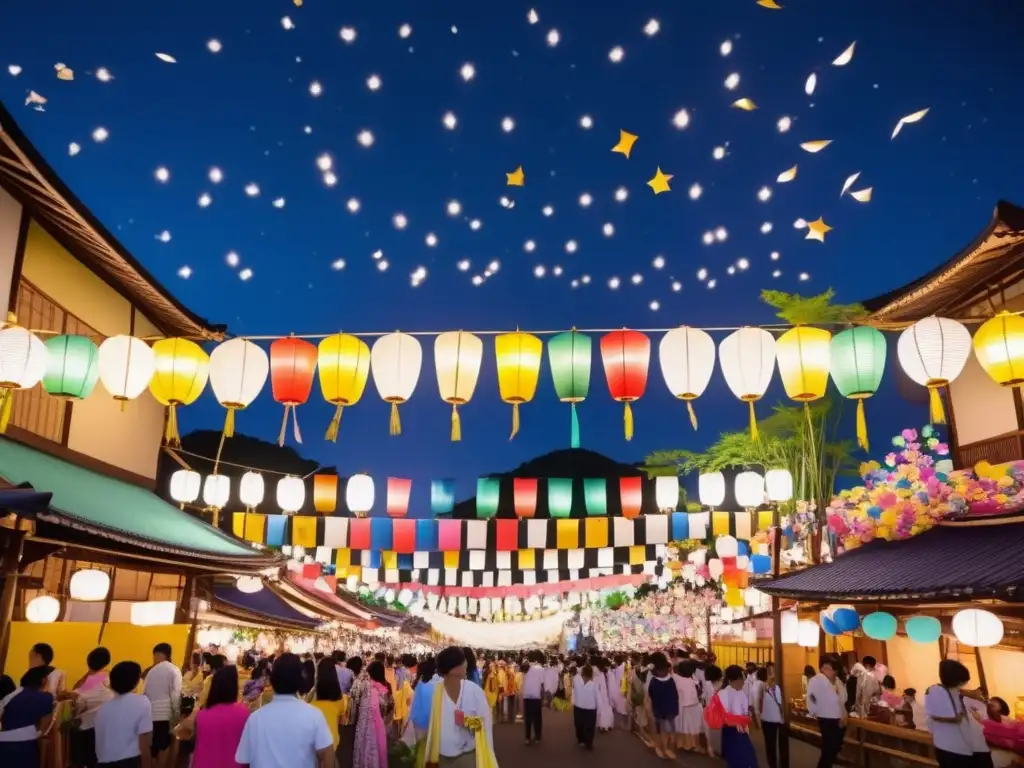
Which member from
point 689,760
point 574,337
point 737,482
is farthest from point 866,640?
point 574,337

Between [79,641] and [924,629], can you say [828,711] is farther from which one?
[79,641]

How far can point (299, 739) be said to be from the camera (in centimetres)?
438

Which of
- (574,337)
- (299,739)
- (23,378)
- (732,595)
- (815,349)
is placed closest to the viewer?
(299,739)

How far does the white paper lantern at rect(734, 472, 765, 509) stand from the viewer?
A: 18.5 meters

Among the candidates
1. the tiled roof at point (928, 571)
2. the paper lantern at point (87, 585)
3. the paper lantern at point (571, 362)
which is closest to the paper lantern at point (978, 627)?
the tiled roof at point (928, 571)

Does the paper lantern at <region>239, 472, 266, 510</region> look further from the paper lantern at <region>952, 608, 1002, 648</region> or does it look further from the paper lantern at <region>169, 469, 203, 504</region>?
the paper lantern at <region>952, 608, 1002, 648</region>

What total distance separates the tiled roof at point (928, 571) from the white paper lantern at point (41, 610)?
426 inches

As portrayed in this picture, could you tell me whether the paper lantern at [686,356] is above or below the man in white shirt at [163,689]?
above

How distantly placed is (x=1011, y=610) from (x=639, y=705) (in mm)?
9560

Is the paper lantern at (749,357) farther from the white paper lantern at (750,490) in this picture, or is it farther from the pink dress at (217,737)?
the white paper lantern at (750,490)

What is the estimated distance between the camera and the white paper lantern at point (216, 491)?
18109 mm

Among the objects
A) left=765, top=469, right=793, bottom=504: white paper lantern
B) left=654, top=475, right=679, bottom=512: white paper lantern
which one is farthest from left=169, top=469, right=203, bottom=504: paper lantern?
left=765, top=469, right=793, bottom=504: white paper lantern

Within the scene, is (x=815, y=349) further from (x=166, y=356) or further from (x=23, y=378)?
Result: (x=23, y=378)

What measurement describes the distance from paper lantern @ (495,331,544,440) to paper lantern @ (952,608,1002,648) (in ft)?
20.8
